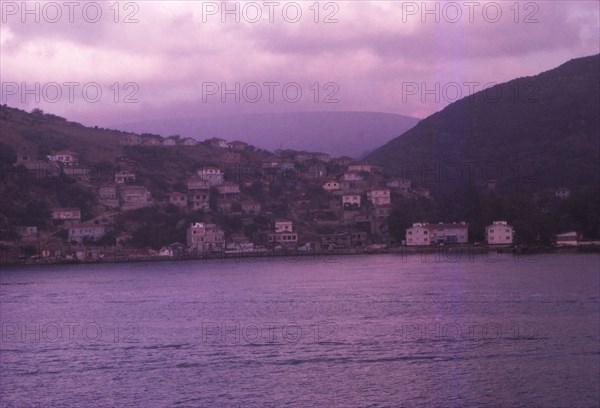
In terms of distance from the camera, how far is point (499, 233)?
50.1 m

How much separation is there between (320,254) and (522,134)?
124ft

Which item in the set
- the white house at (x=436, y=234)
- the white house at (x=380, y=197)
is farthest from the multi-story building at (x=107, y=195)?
the white house at (x=436, y=234)

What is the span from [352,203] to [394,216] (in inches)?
236

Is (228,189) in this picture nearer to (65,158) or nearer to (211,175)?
(211,175)

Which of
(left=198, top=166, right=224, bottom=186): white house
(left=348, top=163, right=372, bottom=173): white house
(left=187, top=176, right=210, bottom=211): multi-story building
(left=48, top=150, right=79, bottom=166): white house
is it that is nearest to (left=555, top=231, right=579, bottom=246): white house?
(left=348, top=163, right=372, bottom=173): white house

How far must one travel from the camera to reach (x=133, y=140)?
7069 cm

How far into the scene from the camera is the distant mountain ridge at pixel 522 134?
70.7 meters

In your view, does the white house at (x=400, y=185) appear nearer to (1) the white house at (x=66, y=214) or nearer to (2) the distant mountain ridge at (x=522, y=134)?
(2) the distant mountain ridge at (x=522, y=134)

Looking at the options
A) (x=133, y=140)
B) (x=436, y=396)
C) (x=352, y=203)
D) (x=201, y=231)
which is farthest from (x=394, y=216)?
(x=436, y=396)

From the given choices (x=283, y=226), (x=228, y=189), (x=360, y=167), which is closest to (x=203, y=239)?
(x=283, y=226)

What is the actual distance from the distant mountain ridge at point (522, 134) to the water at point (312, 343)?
121 ft

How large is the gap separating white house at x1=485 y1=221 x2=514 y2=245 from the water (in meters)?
14.0

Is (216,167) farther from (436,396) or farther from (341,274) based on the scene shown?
(436,396)

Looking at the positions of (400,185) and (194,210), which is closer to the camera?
(194,210)
